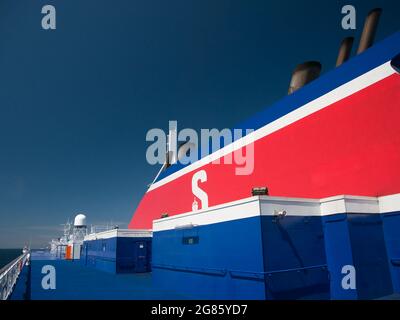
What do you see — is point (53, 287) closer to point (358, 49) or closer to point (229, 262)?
point (229, 262)

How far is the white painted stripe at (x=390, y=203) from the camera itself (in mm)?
8781

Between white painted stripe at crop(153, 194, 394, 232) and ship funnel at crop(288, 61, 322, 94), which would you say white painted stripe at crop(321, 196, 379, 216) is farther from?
ship funnel at crop(288, 61, 322, 94)

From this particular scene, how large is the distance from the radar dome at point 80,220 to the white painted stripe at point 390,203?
1564 inches

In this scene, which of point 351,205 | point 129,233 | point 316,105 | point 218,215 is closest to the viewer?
point 351,205

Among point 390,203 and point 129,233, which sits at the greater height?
point 390,203

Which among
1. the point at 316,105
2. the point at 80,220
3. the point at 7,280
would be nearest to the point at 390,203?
the point at 316,105

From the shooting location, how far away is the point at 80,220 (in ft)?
137

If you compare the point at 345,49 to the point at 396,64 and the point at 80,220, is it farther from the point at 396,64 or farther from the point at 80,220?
the point at 80,220

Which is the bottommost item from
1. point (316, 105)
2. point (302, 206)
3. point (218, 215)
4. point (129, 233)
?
point (129, 233)

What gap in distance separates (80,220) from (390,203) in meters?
40.2

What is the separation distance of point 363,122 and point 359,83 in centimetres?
150
